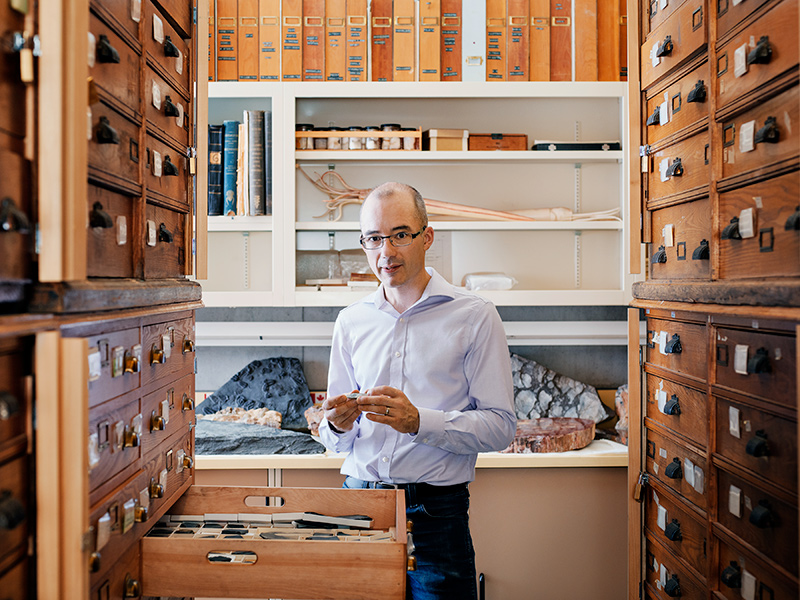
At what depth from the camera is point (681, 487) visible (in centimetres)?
162

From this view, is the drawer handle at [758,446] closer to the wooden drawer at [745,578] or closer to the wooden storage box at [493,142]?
the wooden drawer at [745,578]

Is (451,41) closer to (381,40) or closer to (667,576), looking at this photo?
(381,40)

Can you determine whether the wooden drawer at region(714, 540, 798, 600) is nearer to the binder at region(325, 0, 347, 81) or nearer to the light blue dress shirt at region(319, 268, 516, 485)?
the light blue dress shirt at region(319, 268, 516, 485)

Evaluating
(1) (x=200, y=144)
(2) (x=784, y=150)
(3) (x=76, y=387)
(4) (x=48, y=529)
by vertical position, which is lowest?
(4) (x=48, y=529)

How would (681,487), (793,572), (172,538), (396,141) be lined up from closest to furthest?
(793,572) < (172,538) < (681,487) < (396,141)

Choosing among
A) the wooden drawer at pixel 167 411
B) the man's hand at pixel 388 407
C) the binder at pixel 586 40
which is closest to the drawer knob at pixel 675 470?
the man's hand at pixel 388 407

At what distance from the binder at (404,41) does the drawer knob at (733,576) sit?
6.34 feet

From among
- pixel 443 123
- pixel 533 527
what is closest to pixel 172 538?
pixel 533 527

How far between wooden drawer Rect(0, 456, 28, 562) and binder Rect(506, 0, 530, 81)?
2.20 m

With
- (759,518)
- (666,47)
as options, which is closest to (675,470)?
(759,518)

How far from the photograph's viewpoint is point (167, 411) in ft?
4.79

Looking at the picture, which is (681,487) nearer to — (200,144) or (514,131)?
(200,144)

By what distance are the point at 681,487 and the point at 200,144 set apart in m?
1.48

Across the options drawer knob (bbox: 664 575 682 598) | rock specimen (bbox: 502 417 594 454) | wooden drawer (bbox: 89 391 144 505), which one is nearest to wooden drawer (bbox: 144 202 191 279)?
wooden drawer (bbox: 89 391 144 505)
